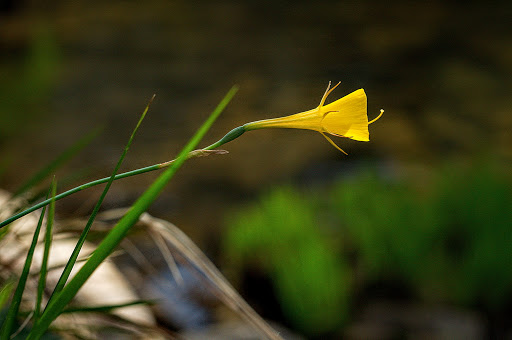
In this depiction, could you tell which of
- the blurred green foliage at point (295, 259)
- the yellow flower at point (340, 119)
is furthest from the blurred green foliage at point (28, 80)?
the yellow flower at point (340, 119)

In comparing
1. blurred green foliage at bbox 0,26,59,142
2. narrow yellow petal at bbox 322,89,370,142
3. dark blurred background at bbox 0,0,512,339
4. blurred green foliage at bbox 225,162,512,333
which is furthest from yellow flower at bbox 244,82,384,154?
blurred green foliage at bbox 0,26,59,142

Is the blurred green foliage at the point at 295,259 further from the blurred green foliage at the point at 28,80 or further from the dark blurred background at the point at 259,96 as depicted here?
the blurred green foliage at the point at 28,80

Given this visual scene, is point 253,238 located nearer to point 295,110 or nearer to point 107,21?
point 295,110

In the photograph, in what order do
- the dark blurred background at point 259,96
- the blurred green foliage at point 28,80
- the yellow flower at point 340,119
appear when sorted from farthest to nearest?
the blurred green foliage at point 28,80 < the dark blurred background at point 259,96 < the yellow flower at point 340,119

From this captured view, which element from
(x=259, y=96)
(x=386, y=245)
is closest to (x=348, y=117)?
(x=386, y=245)

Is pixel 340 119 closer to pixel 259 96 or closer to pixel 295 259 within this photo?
pixel 295 259

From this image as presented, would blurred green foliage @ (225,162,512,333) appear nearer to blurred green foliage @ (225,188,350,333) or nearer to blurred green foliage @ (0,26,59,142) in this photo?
blurred green foliage @ (225,188,350,333)
